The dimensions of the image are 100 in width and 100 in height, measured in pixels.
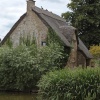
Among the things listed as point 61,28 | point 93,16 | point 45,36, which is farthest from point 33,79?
point 93,16

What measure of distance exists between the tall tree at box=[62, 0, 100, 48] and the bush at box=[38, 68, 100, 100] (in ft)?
128

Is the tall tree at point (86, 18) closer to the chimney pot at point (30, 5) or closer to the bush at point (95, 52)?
the bush at point (95, 52)

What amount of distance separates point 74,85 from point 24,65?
12002 millimetres

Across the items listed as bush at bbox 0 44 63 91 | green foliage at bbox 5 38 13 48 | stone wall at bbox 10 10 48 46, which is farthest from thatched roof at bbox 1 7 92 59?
bush at bbox 0 44 63 91

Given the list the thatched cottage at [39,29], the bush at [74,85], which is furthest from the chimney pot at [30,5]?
the bush at [74,85]

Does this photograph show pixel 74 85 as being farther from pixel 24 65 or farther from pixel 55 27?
pixel 55 27

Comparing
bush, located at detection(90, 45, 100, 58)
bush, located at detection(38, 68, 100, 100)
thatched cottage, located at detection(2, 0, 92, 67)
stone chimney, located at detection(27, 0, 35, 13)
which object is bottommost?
bush, located at detection(38, 68, 100, 100)

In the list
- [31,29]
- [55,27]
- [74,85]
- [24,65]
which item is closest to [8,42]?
[31,29]

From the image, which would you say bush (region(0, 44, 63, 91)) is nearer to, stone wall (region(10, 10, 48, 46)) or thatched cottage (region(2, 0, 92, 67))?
thatched cottage (region(2, 0, 92, 67))

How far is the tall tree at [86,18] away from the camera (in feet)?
202

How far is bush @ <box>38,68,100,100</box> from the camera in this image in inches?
847

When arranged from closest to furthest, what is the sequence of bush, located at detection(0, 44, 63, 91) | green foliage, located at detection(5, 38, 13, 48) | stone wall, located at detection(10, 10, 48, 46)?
1. bush, located at detection(0, 44, 63, 91)
2. green foliage, located at detection(5, 38, 13, 48)
3. stone wall, located at detection(10, 10, 48, 46)

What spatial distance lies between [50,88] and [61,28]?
2232 centimetres

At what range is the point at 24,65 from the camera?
33.3 meters
